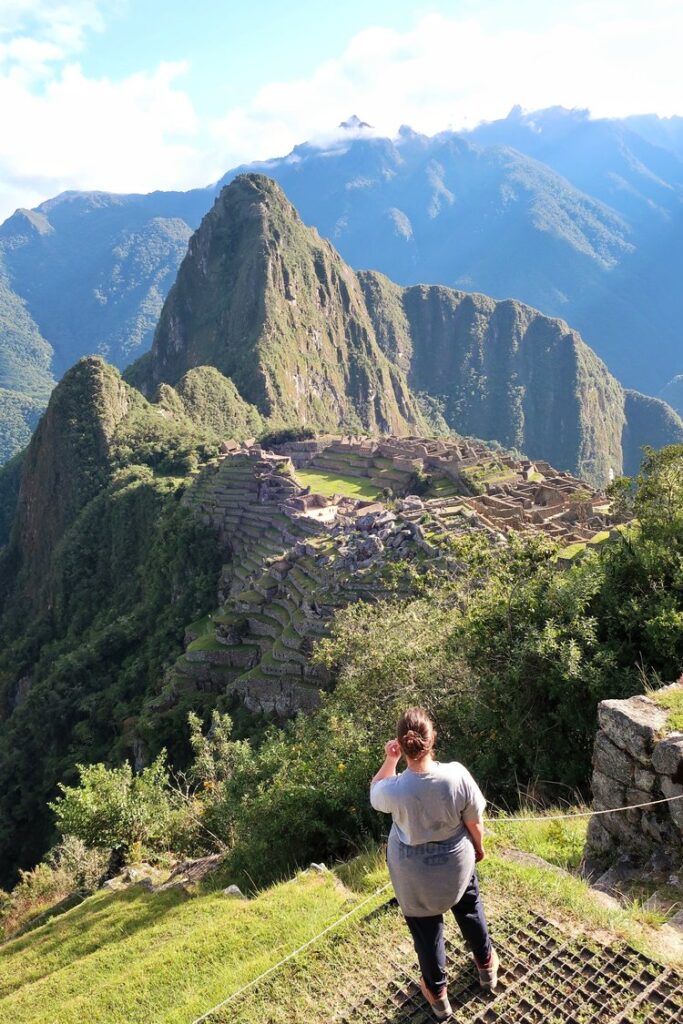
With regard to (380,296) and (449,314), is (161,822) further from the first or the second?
(449,314)

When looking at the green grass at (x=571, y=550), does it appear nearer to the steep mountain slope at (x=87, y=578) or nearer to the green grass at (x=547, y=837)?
the steep mountain slope at (x=87, y=578)

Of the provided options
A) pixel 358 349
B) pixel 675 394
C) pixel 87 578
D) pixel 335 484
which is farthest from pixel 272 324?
pixel 675 394

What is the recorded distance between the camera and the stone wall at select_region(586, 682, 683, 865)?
5094mm

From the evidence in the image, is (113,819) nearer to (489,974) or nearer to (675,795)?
(489,974)

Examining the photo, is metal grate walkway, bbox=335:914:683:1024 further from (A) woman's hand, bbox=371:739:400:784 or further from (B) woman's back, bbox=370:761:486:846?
(A) woman's hand, bbox=371:739:400:784

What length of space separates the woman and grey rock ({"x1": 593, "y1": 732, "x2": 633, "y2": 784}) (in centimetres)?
231

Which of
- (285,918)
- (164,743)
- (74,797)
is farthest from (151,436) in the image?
(285,918)

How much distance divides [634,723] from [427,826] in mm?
2730

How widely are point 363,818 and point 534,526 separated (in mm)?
21643

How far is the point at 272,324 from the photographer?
363ft

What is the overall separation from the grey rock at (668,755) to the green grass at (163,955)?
2.65 m

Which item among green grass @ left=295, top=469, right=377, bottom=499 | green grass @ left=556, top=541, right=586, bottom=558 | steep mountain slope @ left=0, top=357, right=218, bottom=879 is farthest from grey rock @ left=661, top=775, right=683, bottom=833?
green grass @ left=295, top=469, right=377, bottom=499

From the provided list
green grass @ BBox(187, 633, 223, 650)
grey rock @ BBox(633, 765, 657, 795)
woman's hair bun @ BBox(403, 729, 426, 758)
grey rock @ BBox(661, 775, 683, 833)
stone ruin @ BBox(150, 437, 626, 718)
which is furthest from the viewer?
green grass @ BBox(187, 633, 223, 650)

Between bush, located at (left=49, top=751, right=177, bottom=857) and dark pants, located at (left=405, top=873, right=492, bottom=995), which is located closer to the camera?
dark pants, located at (left=405, top=873, right=492, bottom=995)
